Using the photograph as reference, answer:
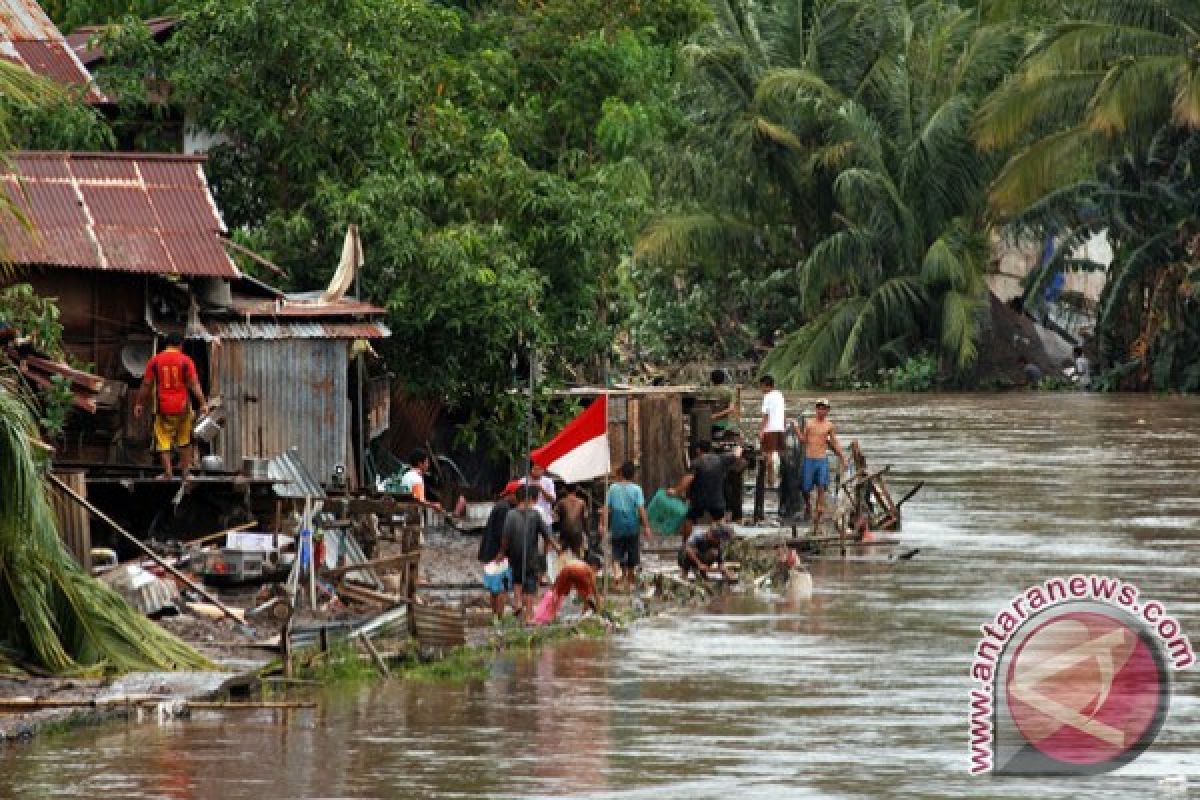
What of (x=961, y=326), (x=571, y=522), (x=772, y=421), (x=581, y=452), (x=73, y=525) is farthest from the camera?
(x=961, y=326)

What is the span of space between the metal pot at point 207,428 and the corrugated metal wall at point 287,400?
1.55 ft

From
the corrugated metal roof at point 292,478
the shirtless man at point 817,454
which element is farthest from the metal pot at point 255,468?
the shirtless man at point 817,454

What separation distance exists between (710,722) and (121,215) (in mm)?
8053

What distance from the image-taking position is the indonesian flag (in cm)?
1973

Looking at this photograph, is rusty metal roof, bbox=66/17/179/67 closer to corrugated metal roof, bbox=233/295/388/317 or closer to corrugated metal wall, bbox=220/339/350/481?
corrugated metal roof, bbox=233/295/388/317

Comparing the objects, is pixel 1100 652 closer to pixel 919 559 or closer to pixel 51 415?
pixel 919 559

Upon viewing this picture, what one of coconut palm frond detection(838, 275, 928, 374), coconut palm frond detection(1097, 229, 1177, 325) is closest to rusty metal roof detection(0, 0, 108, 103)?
coconut palm frond detection(1097, 229, 1177, 325)

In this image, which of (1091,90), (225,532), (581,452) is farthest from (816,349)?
(225,532)

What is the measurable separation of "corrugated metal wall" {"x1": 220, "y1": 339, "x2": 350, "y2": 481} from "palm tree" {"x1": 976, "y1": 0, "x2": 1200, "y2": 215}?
22684mm

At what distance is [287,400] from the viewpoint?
21.1 metres

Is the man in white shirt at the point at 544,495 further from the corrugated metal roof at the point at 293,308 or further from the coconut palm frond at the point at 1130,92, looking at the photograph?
the coconut palm frond at the point at 1130,92

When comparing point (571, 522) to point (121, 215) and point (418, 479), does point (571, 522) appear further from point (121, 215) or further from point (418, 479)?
point (121, 215)

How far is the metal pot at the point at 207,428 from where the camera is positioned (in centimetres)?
1959

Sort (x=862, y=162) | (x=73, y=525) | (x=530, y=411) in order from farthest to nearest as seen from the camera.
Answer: (x=862, y=162) < (x=530, y=411) < (x=73, y=525)
